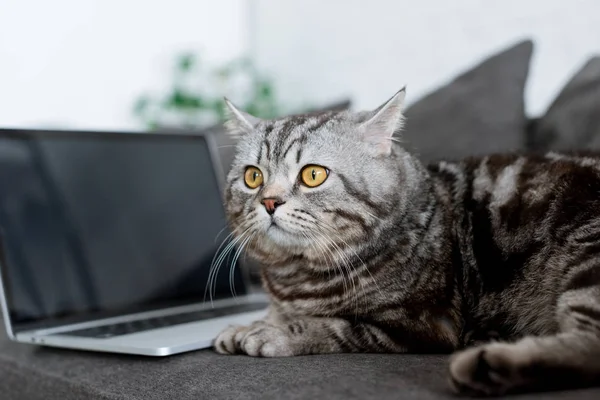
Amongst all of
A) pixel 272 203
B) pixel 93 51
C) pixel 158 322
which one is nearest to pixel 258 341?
pixel 272 203

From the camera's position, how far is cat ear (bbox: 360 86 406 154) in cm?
119

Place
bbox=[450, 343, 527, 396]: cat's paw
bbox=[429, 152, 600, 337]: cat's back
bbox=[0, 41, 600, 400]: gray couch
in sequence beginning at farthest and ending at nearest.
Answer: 1. bbox=[429, 152, 600, 337]: cat's back
2. bbox=[0, 41, 600, 400]: gray couch
3. bbox=[450, 343, 527, 396]: cat's paw

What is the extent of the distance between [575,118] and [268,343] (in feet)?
3.11

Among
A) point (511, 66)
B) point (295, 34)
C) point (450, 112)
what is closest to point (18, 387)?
point (450, 112)

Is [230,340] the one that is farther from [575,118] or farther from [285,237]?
[575,118]

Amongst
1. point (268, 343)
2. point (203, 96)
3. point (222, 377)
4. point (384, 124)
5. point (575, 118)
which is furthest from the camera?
point (203, 96)

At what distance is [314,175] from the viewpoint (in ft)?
3.87

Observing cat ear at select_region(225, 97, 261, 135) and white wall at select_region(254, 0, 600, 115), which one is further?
white wall at select_region(254, 0, 600, 115)

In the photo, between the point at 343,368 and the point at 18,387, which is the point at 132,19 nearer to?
the point at 18,387

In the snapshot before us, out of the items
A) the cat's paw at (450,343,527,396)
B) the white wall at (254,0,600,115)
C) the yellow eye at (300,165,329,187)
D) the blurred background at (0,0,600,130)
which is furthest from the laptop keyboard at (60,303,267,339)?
the blurred background at (0,0,600,130)

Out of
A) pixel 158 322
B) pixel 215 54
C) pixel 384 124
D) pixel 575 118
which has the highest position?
pixel 215 54

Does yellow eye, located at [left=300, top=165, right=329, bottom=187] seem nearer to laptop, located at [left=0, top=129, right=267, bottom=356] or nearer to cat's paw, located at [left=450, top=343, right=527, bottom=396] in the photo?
laptop, located at [left=0, top=129, right=267, bottom=356]

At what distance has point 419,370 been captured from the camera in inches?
36.7

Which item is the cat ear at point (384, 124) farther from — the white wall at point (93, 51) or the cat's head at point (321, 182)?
the white wall at point (93, 51)
